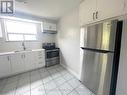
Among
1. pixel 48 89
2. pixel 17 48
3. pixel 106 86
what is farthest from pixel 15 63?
pixel 106 86

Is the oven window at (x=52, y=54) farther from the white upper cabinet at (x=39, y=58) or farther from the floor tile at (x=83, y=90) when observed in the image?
the floor tile at (x=83, y=90)

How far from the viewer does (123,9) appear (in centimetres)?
109

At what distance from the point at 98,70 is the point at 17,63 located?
2835mm

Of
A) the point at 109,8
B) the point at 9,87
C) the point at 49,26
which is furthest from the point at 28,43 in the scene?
the point at 109,8

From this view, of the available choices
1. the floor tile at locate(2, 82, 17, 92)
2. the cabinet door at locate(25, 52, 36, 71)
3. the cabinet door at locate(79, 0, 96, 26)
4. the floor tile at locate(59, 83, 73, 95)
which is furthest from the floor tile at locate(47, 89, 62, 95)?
the cabinet door at locate(79, 0, 96, 26)

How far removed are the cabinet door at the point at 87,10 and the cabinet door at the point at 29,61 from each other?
2.47 m

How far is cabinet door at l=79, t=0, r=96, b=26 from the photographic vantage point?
1.63m

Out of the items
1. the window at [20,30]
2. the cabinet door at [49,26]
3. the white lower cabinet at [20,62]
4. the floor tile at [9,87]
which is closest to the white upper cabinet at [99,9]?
the cabinet door at [49,26]

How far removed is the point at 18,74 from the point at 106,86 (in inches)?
119

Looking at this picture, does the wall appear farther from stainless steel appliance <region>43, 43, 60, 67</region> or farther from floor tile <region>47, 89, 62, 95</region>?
floor tile <region>47, 89, 62, 95</region>

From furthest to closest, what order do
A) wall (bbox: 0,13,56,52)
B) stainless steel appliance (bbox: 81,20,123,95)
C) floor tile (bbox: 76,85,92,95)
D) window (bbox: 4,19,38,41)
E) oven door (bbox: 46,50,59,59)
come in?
oven door (bbox: 46,50,59,59) → window (bbox: 4,19,38,41) → wall (bbox: 0,13,56,52) → floor tile (bbox: 76,85,92,95) → stainless steel appliance (bbox: 81,20,123,95)

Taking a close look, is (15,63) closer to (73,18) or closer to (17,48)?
(17,48)

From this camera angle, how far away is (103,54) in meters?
1.42

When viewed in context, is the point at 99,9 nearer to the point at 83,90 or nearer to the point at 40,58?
the point at 83,90
